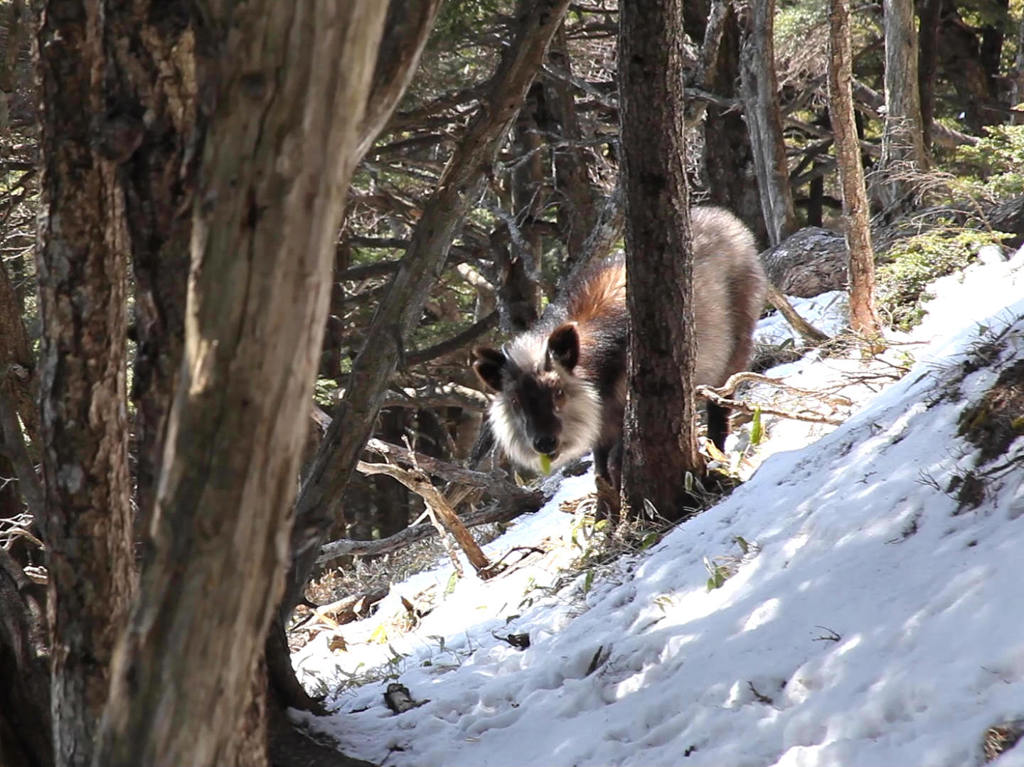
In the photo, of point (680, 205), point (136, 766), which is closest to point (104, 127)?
point (136, 766)

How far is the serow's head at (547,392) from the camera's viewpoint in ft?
25.7

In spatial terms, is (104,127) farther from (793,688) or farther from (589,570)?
(589,570)

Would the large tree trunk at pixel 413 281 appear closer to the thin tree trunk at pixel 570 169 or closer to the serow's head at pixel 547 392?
the serow's head at pixel 547 392

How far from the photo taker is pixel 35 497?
15.0 feet

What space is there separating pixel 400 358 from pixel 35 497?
1.64 m

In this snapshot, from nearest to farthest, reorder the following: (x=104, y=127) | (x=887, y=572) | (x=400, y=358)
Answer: (x=104, y=127)
(x=887, y=572)
(x=400, y=358)

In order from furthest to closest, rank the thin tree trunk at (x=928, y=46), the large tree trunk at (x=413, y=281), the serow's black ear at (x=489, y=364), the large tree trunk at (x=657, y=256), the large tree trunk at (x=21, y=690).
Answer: the thin tree trunk at (x=928, y=46)
the serow's black ear at (x=489, y=364)
the large tree trunk at (x=657, y=256)
the large tree trunk at (x=413, y=281)
the large tree trunk at (x=21, y=690)

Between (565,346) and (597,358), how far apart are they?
328 millimetres

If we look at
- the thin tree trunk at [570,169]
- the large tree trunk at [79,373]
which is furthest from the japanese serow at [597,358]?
the large tree trunk at [79,373]

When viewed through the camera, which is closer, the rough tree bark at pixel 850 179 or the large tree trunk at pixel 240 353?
the large tree trunk at pixel 240 353

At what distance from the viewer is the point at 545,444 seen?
778 centimetres

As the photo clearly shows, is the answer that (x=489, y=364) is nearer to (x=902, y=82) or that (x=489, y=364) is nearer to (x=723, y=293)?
(x=723, y=293)

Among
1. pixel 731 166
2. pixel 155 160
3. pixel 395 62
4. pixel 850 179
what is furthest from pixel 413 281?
pixel 731 166

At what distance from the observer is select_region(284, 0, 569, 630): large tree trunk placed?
5.18 meters
